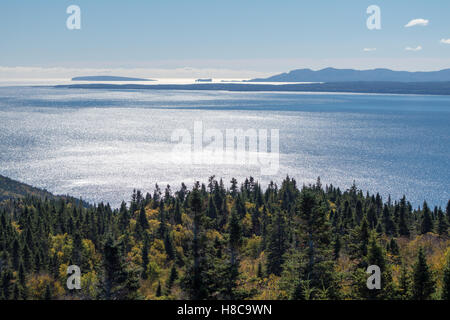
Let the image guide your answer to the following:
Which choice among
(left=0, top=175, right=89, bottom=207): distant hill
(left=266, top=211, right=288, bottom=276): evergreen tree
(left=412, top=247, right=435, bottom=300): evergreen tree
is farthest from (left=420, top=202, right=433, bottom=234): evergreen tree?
(left=0, top=175, right=89, bottom=207): distant hill

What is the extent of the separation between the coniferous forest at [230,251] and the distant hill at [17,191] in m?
3.88

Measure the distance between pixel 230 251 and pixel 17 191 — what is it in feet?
606

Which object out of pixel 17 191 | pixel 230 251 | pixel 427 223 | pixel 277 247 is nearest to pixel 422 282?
pixel 230 251

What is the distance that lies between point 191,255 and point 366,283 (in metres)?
13.4

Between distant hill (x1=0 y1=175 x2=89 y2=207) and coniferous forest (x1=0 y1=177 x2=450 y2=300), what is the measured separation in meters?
3.88

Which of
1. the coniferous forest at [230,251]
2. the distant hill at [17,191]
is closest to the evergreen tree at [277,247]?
the coniferous forest at [230,251]

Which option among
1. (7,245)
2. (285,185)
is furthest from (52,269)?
(285,185)

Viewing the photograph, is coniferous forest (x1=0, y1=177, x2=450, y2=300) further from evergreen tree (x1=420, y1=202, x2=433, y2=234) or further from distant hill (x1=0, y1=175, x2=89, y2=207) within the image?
distant hill (x1=0, y1=175, x2=89, y2=207)

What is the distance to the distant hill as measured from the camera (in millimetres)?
174300

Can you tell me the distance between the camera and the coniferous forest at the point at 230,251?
99.6 feet

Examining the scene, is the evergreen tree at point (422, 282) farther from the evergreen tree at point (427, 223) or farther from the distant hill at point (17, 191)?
the distant hill at point (17, 191)

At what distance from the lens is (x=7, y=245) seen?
9288 centimetres
